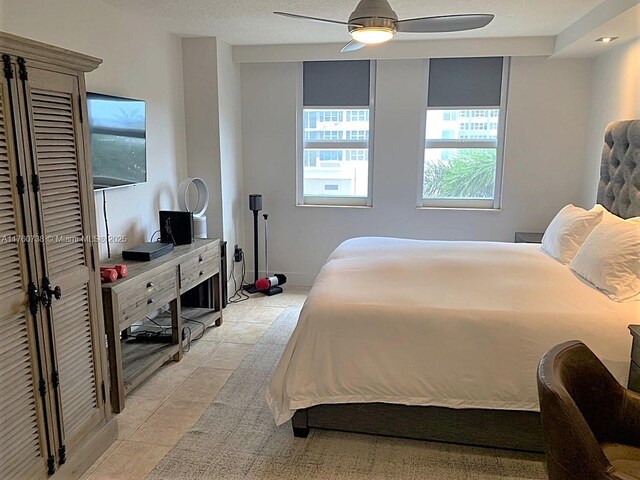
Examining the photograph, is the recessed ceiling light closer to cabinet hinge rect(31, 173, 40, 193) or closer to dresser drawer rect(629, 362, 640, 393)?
dresser drawer rect(629, 362, 640, 393)

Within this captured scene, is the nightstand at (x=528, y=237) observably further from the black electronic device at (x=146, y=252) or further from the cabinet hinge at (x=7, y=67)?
the cabinet hinge at (x=7, y=67)

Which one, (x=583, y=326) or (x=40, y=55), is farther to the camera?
(x=583, y=326)

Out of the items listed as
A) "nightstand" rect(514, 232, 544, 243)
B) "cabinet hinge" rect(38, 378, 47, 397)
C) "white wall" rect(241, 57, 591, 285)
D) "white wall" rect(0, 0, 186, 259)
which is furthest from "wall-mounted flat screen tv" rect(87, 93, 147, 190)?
"nightstand" rect(514, 232, 544, 243)

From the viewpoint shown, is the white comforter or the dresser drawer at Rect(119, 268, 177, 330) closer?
the white comforter

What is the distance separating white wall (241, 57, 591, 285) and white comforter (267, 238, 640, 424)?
2.35m

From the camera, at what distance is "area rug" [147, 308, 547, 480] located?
2336mm

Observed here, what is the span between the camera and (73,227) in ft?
7.33

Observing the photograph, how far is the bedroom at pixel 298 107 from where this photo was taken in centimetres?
353

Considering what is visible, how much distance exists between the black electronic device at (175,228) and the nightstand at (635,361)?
2.96 metres

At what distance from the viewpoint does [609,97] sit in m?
4.20

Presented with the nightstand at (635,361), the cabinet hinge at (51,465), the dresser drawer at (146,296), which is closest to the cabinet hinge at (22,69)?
the dresser drawer at (146,296)

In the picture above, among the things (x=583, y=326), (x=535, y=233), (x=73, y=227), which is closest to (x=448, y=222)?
(x=535, y=233)

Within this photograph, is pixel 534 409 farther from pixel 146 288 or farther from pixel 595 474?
pixel 146 288

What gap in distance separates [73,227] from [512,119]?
404cm
